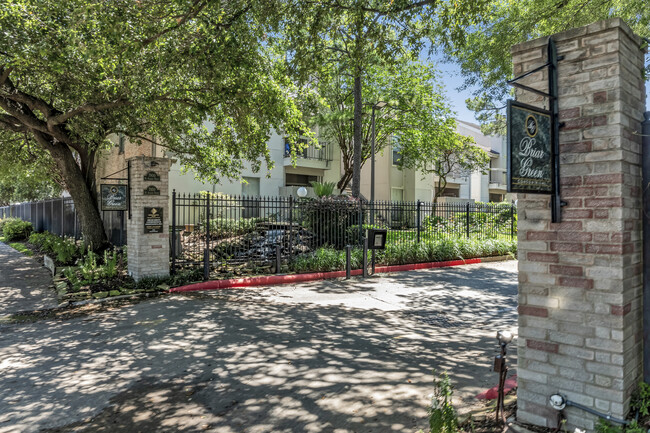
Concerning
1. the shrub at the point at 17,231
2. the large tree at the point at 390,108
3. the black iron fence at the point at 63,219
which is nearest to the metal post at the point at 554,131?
the black iron fence at the point at 63,219

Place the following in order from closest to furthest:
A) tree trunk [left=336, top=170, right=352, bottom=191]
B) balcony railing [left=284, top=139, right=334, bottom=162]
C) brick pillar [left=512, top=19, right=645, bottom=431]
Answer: brick pillar [left=512, top=19, right=645, bottom=431] → tree trunk [left=336, top=170, right=352, bottom=191] → balcony railing [left=284, top=139, right=334, bottom=162]

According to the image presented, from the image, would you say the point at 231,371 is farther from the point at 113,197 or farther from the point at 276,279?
the point at 113,197

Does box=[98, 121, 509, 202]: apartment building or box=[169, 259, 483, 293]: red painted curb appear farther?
box=[98, 121, 509, 202]: apartment building

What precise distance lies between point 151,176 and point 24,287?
4050 mm

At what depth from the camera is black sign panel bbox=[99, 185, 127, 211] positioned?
32.6ft

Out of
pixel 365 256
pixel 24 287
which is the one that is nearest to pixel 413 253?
pixel 365 256

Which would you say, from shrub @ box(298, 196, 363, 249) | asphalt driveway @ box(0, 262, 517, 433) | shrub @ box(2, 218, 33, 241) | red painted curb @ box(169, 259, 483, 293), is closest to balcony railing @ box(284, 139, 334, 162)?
shrub @ box(298, 196, 363, 249)

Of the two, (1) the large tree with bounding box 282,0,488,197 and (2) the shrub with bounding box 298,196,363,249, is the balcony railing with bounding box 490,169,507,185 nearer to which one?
(2) the shrub with bounding box 298,196,363,249

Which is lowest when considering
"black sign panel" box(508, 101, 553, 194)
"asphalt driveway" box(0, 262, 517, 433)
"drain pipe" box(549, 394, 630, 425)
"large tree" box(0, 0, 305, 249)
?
"asphalt driveway" box(0, 262, 517, 433)

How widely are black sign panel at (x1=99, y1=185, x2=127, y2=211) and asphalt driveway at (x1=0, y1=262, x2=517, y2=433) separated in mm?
3268

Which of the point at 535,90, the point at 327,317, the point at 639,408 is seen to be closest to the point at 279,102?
the point at 327,317

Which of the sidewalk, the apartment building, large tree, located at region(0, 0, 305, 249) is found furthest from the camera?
the apartment building

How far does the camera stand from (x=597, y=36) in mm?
2852

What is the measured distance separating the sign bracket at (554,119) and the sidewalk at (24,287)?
28.7 feet
